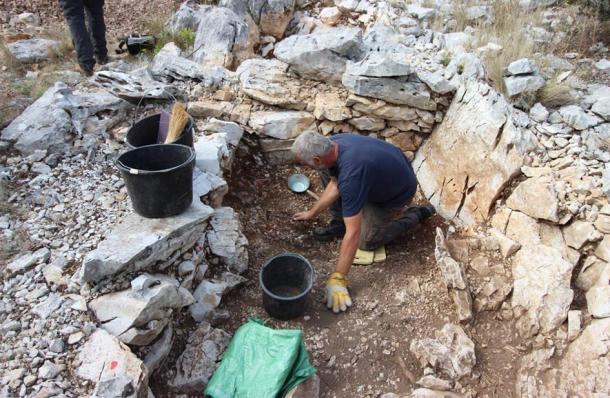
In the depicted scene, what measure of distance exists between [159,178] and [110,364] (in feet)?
3.74

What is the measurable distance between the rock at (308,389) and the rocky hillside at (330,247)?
0.02 meters

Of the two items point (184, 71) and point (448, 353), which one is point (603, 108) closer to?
point (448, 353)

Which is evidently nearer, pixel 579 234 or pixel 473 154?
pixel 579 234

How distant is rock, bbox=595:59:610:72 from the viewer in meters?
4.90

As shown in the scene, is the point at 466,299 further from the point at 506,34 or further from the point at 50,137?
the point at 50,137

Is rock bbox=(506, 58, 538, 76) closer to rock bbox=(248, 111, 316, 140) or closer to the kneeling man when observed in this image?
the kneeling man

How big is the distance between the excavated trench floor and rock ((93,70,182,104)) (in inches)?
47.4

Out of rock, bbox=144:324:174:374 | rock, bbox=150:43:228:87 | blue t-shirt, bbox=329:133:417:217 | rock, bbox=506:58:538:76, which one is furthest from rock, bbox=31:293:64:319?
rock, bbox=506:58:538:76

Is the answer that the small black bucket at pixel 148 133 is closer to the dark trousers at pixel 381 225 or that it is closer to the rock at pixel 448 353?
the dark trousers at pixel 381 225

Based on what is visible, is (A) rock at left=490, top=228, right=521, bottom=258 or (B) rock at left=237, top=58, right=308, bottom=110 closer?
(A) rock at left=490, top=228, right=521, bottom=258

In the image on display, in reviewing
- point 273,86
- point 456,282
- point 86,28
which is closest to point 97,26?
point 86,28

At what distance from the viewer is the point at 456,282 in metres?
3.45

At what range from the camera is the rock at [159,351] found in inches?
108

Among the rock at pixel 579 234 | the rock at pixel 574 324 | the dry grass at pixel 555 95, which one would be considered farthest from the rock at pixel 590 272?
the dry grass at pixel 555 95
